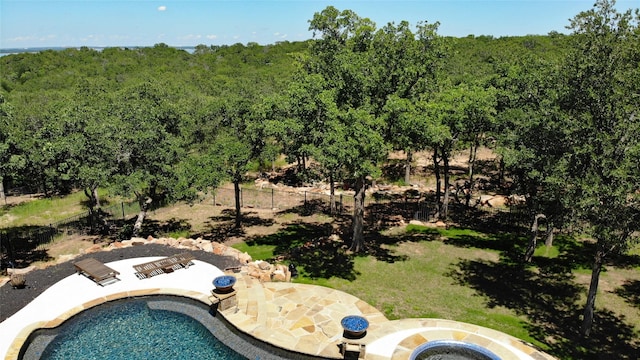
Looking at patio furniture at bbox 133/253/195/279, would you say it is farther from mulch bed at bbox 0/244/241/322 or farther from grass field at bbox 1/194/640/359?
grass field at bbox 1/194/640/359

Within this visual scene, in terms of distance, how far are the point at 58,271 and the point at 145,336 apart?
7.12 m

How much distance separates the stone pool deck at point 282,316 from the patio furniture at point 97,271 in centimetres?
29

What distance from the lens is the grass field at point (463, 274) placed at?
14.7 m

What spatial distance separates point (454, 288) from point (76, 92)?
42306 mm

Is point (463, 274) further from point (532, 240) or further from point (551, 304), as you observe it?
point (532, 240)

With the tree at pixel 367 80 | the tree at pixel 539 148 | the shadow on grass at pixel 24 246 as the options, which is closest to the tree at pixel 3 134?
the shadow on grass at pixel 24 246

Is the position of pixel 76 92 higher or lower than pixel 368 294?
higher

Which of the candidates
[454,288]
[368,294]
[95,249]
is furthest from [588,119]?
[95,249]

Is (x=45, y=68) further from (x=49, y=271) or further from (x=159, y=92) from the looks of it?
(x=49, y=271)

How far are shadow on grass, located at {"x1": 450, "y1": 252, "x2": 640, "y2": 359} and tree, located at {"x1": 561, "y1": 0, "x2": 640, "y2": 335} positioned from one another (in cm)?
245

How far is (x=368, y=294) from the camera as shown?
16922 mm

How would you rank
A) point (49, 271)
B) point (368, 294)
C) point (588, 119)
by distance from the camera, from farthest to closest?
point (49, 271) → point (368, 294) → point (588, 119)

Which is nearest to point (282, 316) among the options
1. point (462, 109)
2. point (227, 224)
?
point (227, 224)

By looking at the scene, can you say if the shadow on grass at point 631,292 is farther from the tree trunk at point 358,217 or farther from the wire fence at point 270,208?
the tree trunk at point 358,217
